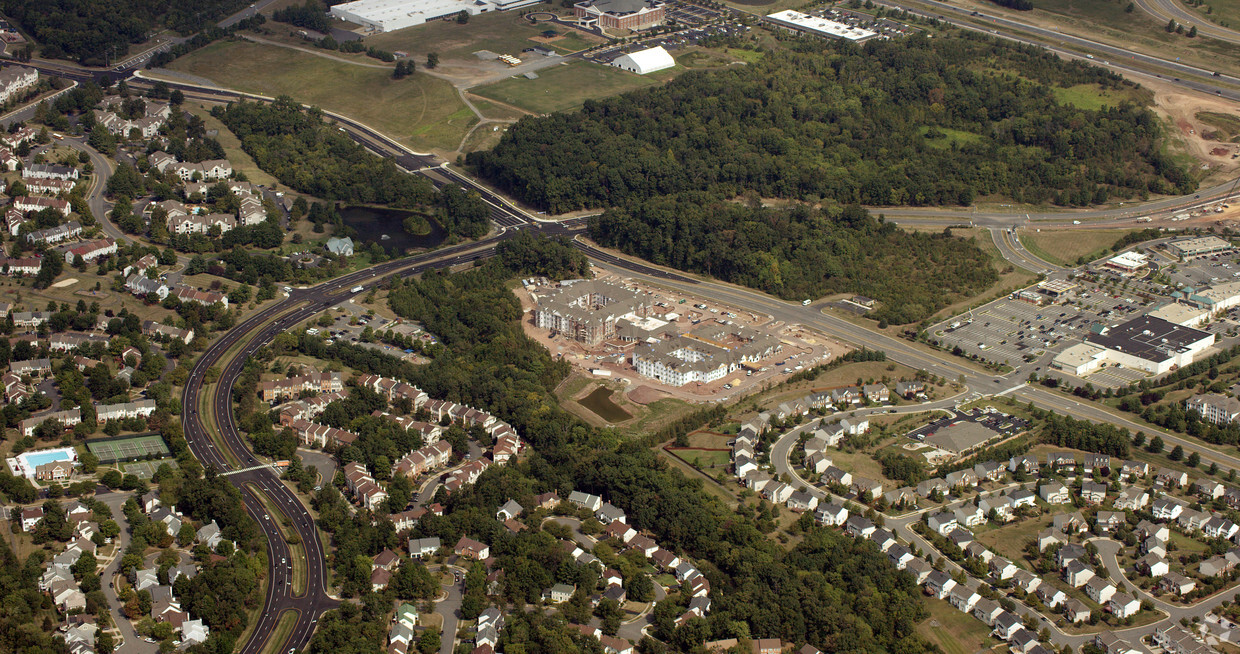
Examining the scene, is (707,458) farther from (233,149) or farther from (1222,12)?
(1222,12)

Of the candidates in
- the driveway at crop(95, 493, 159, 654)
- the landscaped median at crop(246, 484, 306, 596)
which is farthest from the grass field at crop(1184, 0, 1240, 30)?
the driveway at crop(95, 493, 159, 654)

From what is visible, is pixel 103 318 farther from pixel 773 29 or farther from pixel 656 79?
pixel 773 29

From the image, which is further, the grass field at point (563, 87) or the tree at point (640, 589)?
the grass field at point (563, 87)

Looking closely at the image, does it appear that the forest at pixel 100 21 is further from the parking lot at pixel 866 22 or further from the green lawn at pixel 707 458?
the green lawn at pixel 707 458

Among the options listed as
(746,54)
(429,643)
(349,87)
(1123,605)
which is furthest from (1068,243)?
(349,87)

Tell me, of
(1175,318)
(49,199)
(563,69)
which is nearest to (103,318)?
(49,199)

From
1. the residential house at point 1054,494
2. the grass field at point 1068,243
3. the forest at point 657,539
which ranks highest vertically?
the grass field at point 1068,243

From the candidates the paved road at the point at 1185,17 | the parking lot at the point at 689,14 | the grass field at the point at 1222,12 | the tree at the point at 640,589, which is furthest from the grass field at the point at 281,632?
the grass field at the point at 1222,12
